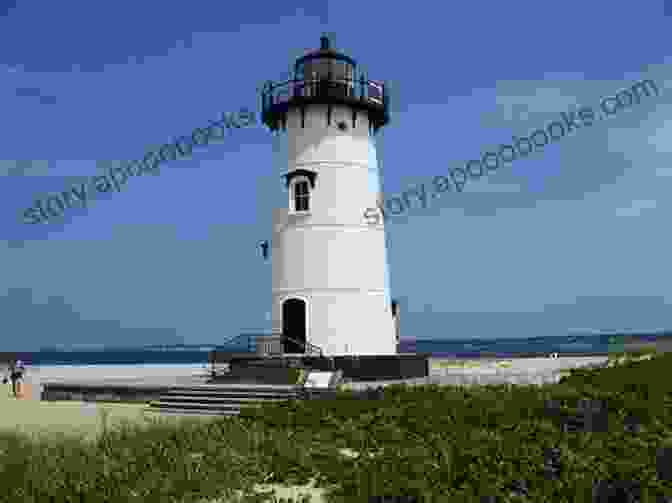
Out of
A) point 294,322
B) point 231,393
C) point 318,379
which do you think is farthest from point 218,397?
point 294,322

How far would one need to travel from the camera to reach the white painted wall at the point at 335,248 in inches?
830

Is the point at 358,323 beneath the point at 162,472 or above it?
above

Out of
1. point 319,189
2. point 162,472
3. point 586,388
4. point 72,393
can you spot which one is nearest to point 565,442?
point 586,388

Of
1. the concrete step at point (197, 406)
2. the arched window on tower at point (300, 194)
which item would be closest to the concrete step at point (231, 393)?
the concrete step at point (197, 406)

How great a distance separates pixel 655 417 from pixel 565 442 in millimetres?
2646

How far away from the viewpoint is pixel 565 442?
8.26 metres

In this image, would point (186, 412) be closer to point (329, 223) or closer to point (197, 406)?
point (197, 406)

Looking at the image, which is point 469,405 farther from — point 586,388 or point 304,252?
point 304,252

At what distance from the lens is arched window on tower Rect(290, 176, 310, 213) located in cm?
2186

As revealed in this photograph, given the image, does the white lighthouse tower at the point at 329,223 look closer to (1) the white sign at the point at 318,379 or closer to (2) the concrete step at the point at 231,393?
(1) the white sign at the point at 318,379

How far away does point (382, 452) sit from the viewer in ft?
27.8

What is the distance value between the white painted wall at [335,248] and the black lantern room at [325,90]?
28 centimetres

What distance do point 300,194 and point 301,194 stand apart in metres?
0.04

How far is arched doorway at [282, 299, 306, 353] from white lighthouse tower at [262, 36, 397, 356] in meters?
0.03
